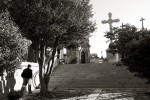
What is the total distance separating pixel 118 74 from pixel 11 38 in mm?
11729

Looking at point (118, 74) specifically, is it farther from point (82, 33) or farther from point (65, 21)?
point (65, 21)

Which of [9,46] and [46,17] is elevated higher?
[46,17]

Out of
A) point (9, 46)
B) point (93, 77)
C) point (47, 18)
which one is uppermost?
point (47, 18)

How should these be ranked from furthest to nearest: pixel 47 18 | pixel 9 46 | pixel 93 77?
pixel 93 77
pixel 47 18
pixel 9 46

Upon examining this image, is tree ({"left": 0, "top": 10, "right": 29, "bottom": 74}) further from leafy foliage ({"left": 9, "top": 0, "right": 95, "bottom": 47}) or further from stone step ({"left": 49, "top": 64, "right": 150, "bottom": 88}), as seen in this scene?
stone step ({"left": 49, "top": 64, "right": 150, "bottom": 88})

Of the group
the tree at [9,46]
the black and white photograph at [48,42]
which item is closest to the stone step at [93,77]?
the black and white photograph at [48,42]

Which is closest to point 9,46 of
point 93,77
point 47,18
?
point 47,18

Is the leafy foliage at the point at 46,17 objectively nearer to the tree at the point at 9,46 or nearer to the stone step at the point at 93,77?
the tree at the point at 9,46

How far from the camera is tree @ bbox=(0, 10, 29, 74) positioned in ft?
35.3

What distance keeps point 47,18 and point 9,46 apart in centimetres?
348

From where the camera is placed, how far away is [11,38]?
11.0 m

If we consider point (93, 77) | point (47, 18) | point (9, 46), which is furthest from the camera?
point (93, 77)

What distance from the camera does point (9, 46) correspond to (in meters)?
11.0

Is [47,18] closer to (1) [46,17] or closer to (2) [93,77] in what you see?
(1) [46,17]
